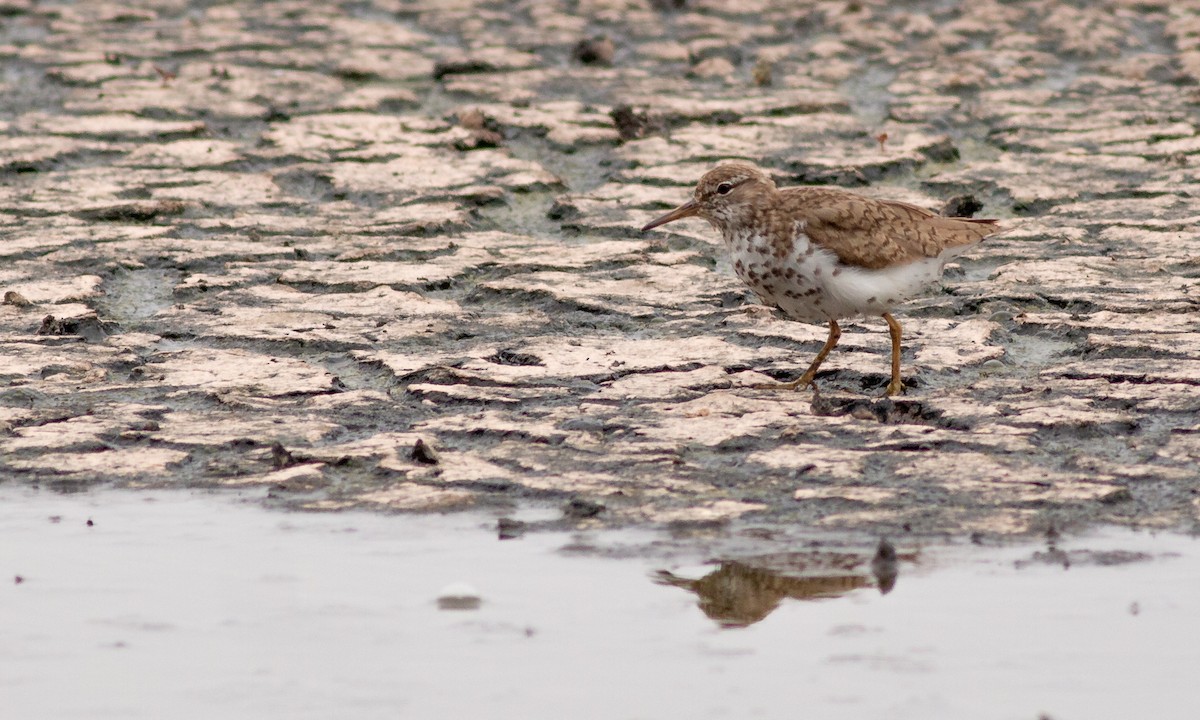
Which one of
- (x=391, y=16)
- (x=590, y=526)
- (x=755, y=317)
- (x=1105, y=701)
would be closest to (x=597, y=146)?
(x=755, y=317)

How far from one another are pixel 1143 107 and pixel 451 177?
5.28m

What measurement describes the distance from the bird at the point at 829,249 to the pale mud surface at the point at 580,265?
337 mm

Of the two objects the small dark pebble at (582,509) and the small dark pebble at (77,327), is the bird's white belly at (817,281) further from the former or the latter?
the small dark pebble at (77,327)

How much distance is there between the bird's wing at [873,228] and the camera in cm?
696

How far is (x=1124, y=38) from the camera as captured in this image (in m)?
14.9

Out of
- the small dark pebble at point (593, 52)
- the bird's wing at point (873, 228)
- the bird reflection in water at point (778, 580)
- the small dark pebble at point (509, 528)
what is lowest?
the small dark pebble at point (509, 528)

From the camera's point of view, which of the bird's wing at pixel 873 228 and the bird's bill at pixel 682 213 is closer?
the bird's wing at pixel 873 228

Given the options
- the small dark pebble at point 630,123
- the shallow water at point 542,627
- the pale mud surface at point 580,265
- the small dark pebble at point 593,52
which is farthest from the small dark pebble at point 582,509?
the small dark pebble at point 593,52

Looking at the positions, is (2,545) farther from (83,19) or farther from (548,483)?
(83,19)

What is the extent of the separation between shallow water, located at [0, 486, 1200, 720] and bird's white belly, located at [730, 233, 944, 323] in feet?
6.28

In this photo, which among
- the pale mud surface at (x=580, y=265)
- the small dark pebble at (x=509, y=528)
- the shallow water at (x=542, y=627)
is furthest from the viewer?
the pale mud surface at (x=580, y=265)

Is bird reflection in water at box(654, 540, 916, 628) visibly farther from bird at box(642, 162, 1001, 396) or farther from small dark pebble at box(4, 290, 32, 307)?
small dark pebble at box(4, 290, 32, 307)

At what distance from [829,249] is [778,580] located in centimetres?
229

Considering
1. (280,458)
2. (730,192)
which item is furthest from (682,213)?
(280,458)
